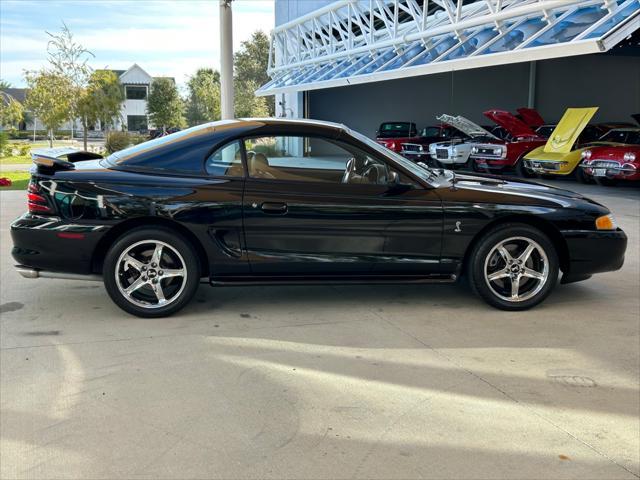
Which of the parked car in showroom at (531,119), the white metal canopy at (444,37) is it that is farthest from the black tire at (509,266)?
the parked car in showroom at (531,119)

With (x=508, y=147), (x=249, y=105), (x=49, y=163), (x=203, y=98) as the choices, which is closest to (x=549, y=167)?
(x=508, y=147)

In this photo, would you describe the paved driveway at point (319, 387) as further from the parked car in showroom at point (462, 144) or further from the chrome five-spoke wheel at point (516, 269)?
the parked car in showroom at point (462, 144)

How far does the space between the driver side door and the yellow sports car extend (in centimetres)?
1264

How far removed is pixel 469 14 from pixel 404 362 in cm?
1776

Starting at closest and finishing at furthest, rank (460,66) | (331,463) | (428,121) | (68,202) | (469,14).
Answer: (331,463) → (68,202) → (460,66) → (469,14) → (428,121)

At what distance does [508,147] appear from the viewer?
17.8m

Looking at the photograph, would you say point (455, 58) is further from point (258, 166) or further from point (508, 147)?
point (258, 166)

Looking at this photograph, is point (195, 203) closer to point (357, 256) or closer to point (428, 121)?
point (357, 256)

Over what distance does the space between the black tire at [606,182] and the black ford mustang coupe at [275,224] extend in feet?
37.4

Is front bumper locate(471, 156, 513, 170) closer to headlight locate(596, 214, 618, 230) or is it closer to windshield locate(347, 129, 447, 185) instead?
headlight locate(596, 214, 618, 230)

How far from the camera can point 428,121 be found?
3291cm

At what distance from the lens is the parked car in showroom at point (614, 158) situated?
14.2 meters

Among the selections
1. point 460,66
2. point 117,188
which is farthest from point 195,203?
point 460,66

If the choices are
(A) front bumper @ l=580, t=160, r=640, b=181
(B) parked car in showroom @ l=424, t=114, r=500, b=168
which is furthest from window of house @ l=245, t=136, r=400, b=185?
(B) parked car in showroom @ l=424, t=114, r=500, b=168
